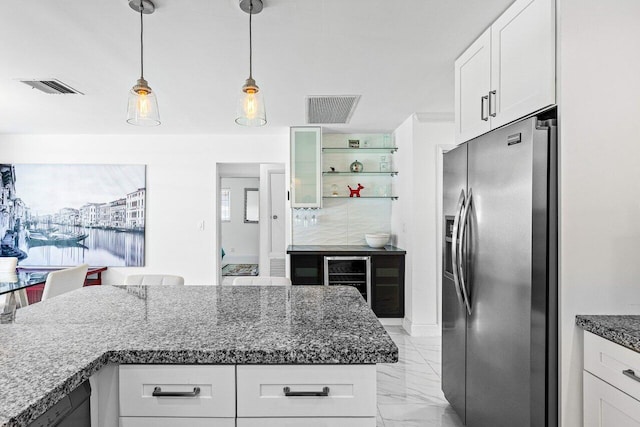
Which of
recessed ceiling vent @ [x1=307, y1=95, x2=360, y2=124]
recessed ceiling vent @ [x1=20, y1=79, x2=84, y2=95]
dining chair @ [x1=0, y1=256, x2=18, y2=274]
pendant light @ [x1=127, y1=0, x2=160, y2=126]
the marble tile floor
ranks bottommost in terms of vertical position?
the marble tile floor

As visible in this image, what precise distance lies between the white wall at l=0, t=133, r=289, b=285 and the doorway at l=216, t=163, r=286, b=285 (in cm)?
17

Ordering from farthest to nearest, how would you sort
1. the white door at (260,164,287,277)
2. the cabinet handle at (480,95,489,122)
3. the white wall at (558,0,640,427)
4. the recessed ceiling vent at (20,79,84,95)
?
the white door at (260,164,287,277)
the recessed ceiling vent at (20,79,84,95)
the cabinet handle at (480,95,489,122)
the white wall at (558,0,640,427)

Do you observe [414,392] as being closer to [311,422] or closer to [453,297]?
[453,297]

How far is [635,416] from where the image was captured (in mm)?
1227

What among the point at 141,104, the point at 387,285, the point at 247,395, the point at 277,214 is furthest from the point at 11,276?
the point at 277,214

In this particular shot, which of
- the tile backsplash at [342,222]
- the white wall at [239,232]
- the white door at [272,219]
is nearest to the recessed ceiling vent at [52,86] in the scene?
the tile backsplash at [342,222]

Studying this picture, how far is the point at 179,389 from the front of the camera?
3.71ft

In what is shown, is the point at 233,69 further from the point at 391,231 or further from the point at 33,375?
the point at 391,231

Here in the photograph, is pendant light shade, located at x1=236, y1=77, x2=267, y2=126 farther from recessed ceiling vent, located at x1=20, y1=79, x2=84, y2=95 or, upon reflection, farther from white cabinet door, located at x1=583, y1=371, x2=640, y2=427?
recessed ceiling vent, located at x1=20, y1=79, x2=84, y2=95

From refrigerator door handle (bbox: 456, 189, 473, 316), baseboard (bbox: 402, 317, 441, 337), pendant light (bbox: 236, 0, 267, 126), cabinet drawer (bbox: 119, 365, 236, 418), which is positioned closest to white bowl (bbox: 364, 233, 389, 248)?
baseboard (bbox: 402, 317, 441, 337)

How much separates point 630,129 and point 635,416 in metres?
1.07

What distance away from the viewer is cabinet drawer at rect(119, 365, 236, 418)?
1.12m

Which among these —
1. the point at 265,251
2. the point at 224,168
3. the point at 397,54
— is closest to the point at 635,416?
the point at 397,54

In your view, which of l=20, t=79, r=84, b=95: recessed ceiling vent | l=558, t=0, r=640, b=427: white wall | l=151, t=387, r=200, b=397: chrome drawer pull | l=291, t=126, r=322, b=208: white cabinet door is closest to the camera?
l=151, t=387, r=200, b=397: chrome drawer pull
